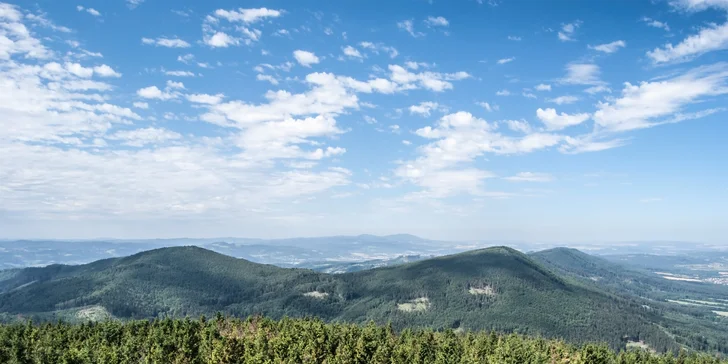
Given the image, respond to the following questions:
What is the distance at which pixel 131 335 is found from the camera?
5561 inches

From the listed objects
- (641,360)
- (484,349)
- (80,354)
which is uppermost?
(80,354)

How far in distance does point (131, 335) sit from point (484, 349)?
112 meters

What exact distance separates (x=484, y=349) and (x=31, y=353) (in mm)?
129336

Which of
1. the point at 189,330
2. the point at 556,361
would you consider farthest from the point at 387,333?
the point at 189,330

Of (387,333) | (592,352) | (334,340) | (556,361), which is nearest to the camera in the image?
(592,352)

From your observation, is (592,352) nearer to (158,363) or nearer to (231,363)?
(231,363)

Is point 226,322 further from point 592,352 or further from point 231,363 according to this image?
point 592,352

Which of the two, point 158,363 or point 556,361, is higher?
point 158,363

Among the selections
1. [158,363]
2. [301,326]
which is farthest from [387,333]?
[158,363]

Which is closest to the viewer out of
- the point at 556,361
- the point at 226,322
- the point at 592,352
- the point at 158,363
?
the point at 158,363

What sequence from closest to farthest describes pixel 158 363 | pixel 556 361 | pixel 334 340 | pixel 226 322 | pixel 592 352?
1. pixel 158 363
2. pixel 592 352
3. pixel 334 340
4. pixel 556 361
5. pixel 226 322

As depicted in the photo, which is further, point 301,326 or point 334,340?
point 301,326

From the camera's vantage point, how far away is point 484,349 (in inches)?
5605

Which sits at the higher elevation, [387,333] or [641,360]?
[387,333]
